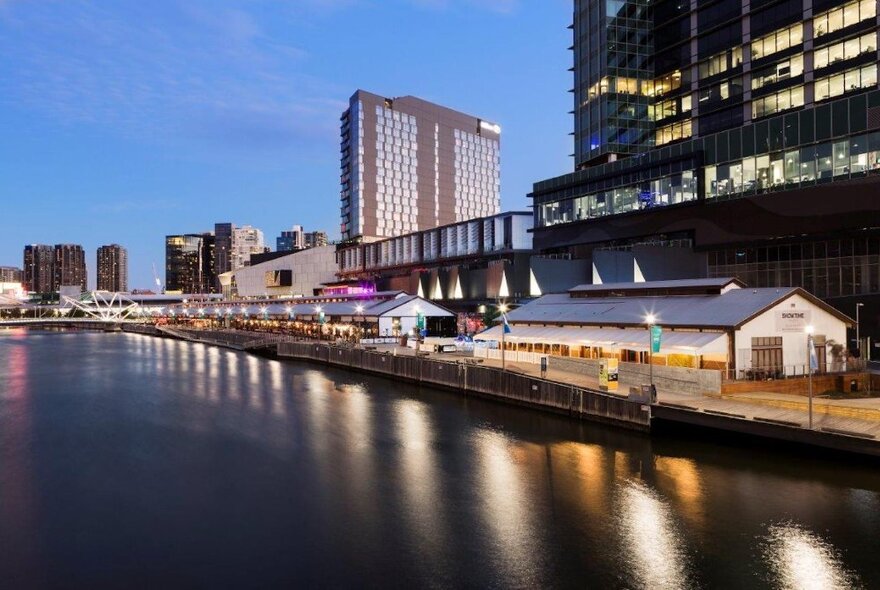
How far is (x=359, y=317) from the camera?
106312 mm

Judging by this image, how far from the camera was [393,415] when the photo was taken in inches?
2000

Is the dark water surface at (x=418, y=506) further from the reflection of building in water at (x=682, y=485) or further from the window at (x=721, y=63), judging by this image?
the window at (x=721, y=63)

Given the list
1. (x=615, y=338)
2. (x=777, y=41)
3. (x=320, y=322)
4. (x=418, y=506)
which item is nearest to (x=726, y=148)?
(x=777, y=41)

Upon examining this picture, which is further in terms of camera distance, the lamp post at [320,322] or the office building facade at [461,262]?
the lamp post at [320,322]

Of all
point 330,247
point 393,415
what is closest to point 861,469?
point 393,415

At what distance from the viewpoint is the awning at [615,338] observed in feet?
145

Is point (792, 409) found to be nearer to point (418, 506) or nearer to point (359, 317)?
point (418, 506)

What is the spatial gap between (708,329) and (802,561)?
24.9 m

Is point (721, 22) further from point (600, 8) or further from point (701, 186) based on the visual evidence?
point (701, 186)

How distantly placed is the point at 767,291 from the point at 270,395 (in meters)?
45.2

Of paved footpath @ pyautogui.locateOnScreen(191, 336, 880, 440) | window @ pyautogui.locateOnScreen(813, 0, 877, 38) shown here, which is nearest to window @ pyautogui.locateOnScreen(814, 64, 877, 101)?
window @ pyautogui.locateOnScreen(813, 0, 877, 38)

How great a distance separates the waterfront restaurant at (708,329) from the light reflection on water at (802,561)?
50.3 feet

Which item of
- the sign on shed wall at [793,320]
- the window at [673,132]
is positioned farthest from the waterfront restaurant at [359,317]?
the sign on shed wall at [793,320]

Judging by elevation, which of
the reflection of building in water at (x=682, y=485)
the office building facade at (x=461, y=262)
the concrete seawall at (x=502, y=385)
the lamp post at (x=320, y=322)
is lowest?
the reflection of building in water at (x=682, y=485)
